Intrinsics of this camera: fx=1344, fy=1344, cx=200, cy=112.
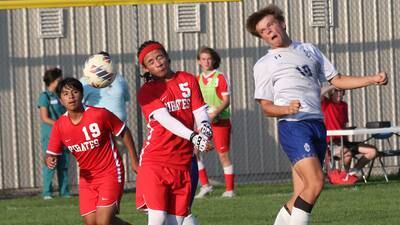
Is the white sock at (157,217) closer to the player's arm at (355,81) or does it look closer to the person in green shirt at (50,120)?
the player's arm at (355,81)

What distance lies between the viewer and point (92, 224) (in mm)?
11492

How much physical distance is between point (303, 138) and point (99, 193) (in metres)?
2.06

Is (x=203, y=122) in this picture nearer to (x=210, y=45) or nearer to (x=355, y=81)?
(x=355, y=81)

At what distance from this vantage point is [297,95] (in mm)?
10453

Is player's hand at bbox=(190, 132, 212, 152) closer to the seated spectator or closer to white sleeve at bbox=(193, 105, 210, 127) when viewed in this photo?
white sleeve at bbox=(193, 105, 210, 127)

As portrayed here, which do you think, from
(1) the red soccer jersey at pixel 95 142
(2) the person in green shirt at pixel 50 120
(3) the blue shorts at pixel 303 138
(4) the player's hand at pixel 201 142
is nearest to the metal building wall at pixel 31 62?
(2) the person in green shirt at pixel 50 120

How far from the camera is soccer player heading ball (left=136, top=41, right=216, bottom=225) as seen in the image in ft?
33.2

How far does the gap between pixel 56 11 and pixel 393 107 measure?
237 inches

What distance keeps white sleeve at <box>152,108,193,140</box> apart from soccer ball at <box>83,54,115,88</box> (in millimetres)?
2059

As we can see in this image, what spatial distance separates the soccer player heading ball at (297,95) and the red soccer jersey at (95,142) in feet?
5.23

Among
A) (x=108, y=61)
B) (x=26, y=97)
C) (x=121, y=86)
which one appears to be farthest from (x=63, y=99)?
(x=26, y=97)

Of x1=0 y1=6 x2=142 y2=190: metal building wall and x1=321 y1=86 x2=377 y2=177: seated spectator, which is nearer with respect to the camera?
x1=321 y1=86 x2=377 y2=177: seated spectator

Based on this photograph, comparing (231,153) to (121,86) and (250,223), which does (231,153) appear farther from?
(250,223)

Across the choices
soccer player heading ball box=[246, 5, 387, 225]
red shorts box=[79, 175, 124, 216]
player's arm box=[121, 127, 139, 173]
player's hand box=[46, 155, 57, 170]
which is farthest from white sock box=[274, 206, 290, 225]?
player's hand box=[46, 155, 57, 170]
